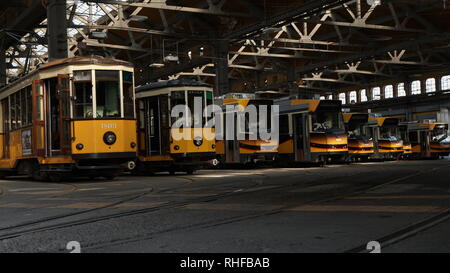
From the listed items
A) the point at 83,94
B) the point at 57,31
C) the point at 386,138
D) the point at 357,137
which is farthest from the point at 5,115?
the point at 386,138

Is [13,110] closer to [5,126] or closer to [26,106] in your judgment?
[5,126]

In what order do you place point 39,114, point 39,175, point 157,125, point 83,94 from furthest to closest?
point 157,125, point 39,175, point 39,114, point 83,94

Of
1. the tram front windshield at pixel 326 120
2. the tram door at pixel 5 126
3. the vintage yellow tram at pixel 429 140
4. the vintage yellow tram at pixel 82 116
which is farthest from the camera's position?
the vintage yellow tram at pixel 429 140

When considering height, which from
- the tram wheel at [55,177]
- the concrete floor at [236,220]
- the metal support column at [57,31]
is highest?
the metal support column at [57,31]

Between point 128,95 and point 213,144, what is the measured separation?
4.85 metres

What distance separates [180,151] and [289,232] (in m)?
13.9

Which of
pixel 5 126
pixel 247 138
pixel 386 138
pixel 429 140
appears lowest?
pixel 429 140

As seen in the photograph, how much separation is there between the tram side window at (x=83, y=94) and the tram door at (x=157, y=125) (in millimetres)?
4541

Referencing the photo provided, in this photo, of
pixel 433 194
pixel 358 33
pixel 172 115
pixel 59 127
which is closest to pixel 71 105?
pixel 59 127

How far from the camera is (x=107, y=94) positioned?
52.0 feet

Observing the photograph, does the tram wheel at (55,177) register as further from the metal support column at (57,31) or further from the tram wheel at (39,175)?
the metal support column at (57,31)

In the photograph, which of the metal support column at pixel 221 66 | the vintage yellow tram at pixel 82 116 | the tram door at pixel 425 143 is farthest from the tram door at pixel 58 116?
the tram door at pixel 425 143

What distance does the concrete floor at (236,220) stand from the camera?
521 centimetres

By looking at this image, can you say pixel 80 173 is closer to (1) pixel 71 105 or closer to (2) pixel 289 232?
(1) pixel 71 105
